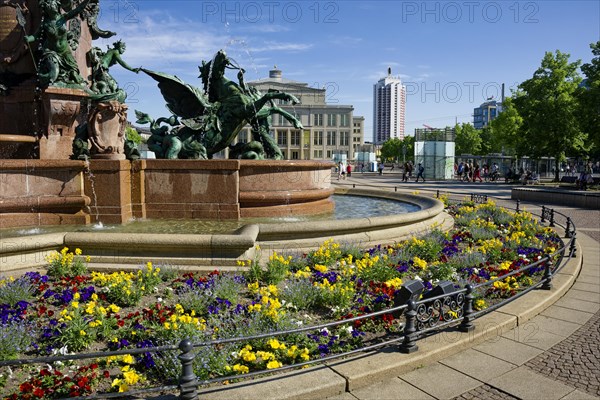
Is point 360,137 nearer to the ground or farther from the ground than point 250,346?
farther from the ground

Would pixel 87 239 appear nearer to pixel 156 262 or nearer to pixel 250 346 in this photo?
pixel 156 262

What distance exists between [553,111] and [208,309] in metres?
43.5

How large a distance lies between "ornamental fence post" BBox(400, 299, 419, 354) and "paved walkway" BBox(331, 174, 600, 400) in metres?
0.24

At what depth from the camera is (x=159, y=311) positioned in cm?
583

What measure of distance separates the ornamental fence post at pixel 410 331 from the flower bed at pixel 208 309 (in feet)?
1.71

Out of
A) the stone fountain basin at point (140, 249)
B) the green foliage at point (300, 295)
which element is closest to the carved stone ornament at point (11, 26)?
the stone fountain basin at point (140, 249)

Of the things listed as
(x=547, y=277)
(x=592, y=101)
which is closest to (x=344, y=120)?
(x=592, y=101)

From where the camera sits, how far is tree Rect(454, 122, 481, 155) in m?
89.0

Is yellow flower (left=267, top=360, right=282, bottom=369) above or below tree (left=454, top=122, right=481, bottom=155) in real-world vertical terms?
below

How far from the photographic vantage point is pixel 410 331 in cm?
511

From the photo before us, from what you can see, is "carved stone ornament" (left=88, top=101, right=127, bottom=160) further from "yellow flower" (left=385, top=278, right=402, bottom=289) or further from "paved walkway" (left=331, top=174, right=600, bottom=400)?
"paved walkway" (left=331, top=174, right=600, bottom=400)

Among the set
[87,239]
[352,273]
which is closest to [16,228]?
[87,239]

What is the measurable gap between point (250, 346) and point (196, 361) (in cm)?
59

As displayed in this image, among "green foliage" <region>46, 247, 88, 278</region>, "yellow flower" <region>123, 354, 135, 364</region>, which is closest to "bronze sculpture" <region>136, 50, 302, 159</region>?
"green foliage" <region>46, 247, 88, 278</region>
